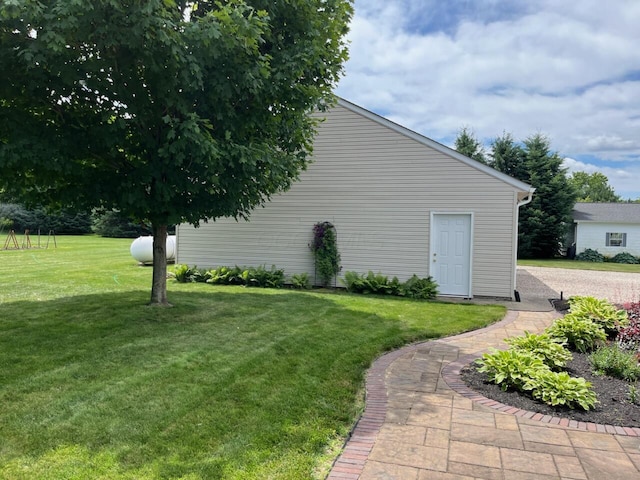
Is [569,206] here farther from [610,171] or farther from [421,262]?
[610,171]

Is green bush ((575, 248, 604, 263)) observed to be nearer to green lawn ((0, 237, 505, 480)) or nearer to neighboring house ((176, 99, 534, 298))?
neighboring house ((176, 99, 534, 298))

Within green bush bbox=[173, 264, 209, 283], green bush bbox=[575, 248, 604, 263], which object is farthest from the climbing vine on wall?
green bush bbox=[575, 248, 604, 263]

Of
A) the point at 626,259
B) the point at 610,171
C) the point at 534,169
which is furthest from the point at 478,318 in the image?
the point at 610,171

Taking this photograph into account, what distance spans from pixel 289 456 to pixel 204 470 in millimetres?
550

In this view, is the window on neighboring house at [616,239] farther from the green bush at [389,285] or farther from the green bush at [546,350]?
the green bush at [546,350]

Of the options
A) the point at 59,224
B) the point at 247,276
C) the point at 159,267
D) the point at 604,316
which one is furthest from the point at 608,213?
the point at 59,224

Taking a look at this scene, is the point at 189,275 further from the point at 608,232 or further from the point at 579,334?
the point at 608,232

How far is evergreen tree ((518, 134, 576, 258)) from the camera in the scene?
23.3 metres

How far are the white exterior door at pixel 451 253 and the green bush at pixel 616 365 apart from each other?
5.28m

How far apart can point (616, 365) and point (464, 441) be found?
96.3 inches

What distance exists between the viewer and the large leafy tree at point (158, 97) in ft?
15.0

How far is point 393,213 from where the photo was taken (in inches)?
409

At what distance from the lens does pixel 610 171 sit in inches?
2724

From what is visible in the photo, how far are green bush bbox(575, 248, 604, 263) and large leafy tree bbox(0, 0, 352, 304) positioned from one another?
23242mm
